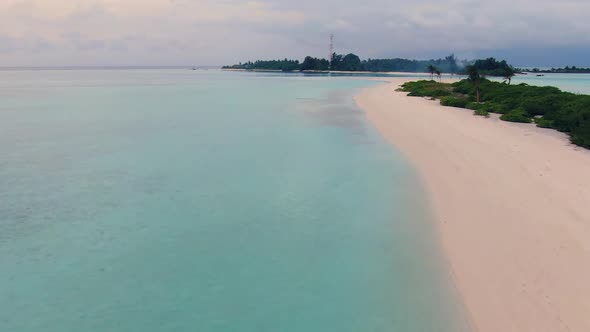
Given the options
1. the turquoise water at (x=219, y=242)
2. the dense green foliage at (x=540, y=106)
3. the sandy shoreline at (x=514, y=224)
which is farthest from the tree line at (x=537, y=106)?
the turquoise water at (x=219, y=242)

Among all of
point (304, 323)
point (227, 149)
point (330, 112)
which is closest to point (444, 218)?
point (304, 323)

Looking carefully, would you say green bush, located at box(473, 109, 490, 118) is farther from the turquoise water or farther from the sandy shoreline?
the turquoise water

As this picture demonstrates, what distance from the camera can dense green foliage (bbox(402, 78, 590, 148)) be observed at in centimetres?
2034

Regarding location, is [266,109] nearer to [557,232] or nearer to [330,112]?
[330,112]

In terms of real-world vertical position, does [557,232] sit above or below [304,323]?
above

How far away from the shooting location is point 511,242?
927 cm

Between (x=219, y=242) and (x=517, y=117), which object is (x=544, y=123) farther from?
(x=219, y=242)

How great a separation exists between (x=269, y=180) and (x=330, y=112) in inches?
881

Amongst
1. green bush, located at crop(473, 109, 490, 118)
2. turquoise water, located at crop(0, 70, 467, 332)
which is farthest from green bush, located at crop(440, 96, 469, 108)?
turquoise water, located at crop(0, 70, 467, 332)

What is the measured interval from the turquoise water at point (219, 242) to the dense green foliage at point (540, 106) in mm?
9461

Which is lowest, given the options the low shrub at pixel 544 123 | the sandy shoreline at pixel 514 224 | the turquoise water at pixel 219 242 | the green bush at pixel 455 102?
the turquoise water at pixel 219 242

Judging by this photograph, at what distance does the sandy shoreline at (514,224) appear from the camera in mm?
6981

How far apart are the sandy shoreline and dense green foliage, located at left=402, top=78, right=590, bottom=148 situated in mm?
1326

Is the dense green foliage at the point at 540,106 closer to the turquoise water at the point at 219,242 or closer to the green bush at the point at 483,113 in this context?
the green bush at the point at 483,113
